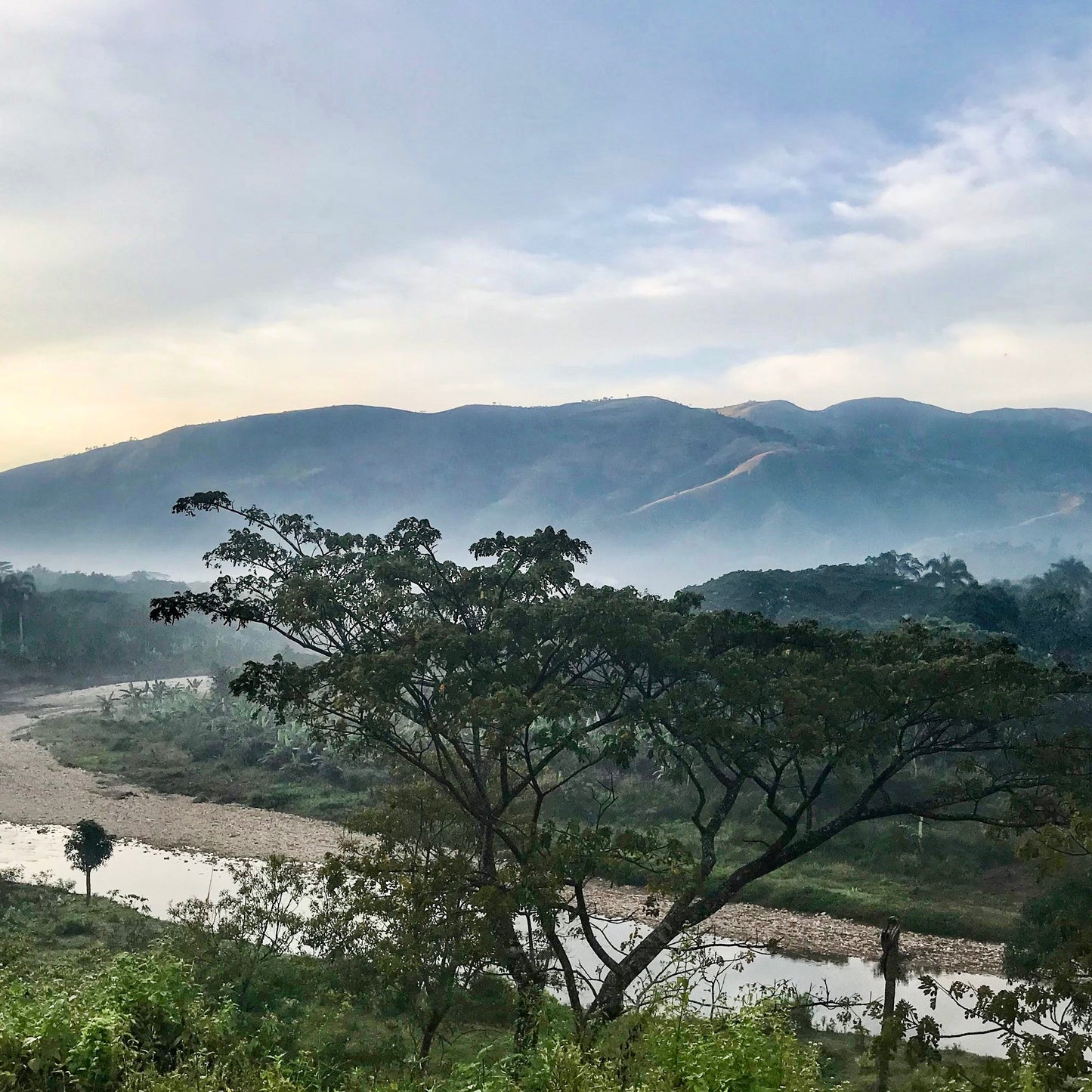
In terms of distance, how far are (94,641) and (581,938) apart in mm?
87360

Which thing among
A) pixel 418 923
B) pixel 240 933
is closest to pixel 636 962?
pixel 418 923

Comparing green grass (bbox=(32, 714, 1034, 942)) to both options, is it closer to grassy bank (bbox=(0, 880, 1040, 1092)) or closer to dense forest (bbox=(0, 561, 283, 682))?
grassy bank (bbox=(0, 880, 1040, 1092))

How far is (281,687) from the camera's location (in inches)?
666

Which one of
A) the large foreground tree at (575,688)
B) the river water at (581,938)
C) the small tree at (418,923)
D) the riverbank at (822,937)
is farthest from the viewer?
the riverbank at (822,937)

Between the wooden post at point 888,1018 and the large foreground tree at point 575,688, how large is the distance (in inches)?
98.8

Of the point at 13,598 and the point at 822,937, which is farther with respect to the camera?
the point at 13,598

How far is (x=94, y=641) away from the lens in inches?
4072

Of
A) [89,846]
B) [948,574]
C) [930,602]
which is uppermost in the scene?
[948,574]

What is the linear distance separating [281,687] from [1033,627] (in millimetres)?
51135

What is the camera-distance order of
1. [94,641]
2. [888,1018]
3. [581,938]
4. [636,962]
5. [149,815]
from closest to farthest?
1. [888,1018]
2. [636,962]
3. [581,938]
4. [149,815]
5. [94,641]

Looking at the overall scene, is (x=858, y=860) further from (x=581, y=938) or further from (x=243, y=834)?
(x=243, y=834)

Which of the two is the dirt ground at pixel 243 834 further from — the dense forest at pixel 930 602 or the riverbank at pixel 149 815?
the dense forest at pixel 930 602

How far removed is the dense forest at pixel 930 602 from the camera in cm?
5466

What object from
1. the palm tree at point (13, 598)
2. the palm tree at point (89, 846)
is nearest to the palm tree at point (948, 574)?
the palm tree at point (89, 846)
